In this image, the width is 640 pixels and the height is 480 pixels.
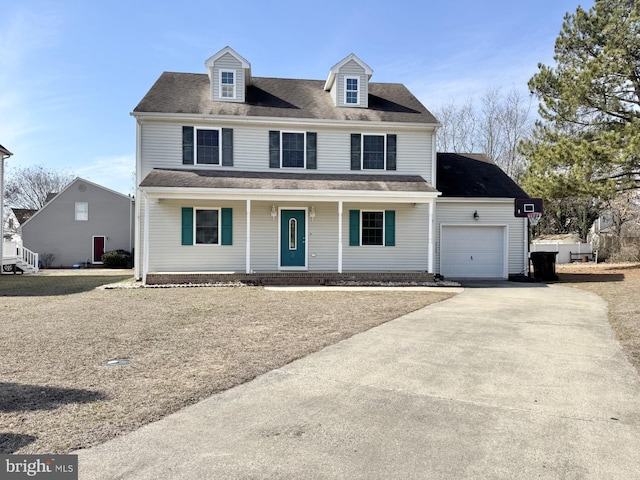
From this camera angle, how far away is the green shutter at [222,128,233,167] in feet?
51.9

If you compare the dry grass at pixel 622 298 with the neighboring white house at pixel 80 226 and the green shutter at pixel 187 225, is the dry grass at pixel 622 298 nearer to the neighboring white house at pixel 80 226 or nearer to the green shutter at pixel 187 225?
the green shutter at pixel 187 225

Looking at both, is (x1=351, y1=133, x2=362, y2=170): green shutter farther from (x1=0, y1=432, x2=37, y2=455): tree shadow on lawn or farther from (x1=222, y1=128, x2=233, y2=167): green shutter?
(x1=0, y1=432, x2=37, y2=455): tree shadow on lawn

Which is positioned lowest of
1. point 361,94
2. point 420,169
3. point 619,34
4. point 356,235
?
point 356,235

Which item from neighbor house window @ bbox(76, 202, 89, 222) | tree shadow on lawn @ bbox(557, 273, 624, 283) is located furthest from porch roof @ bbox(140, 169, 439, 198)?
neighbor house window @ bbox(76, 202, 89, 222)

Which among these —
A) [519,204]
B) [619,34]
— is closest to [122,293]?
[519,204]

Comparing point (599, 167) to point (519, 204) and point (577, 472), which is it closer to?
point (519, 204)

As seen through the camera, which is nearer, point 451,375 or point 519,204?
point 451,375

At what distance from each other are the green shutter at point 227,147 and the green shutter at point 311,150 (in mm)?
2710

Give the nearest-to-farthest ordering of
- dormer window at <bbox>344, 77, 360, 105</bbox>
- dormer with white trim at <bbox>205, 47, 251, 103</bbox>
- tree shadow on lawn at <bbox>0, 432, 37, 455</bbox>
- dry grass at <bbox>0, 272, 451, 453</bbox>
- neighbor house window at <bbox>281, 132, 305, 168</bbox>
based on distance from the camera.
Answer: tree shadow on lawn at <bbox>0, 432, 37, 455</bbox>, dry grass at <bbox>0, 272, 451, 453</bbox>, neighbor house window at <bbox>281, 132, 305, 168</bbox>, dormer with white trim at <bbox>205, 47, 251, 103</bbox>, dormer window at <bbox>344, 77, 360, 105</bbox>

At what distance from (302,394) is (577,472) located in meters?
2.33

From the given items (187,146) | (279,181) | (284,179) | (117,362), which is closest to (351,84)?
(284,179)

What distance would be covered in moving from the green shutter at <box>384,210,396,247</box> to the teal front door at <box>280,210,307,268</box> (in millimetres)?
2956

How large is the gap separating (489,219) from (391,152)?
4.65m

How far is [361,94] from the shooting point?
17219mm
